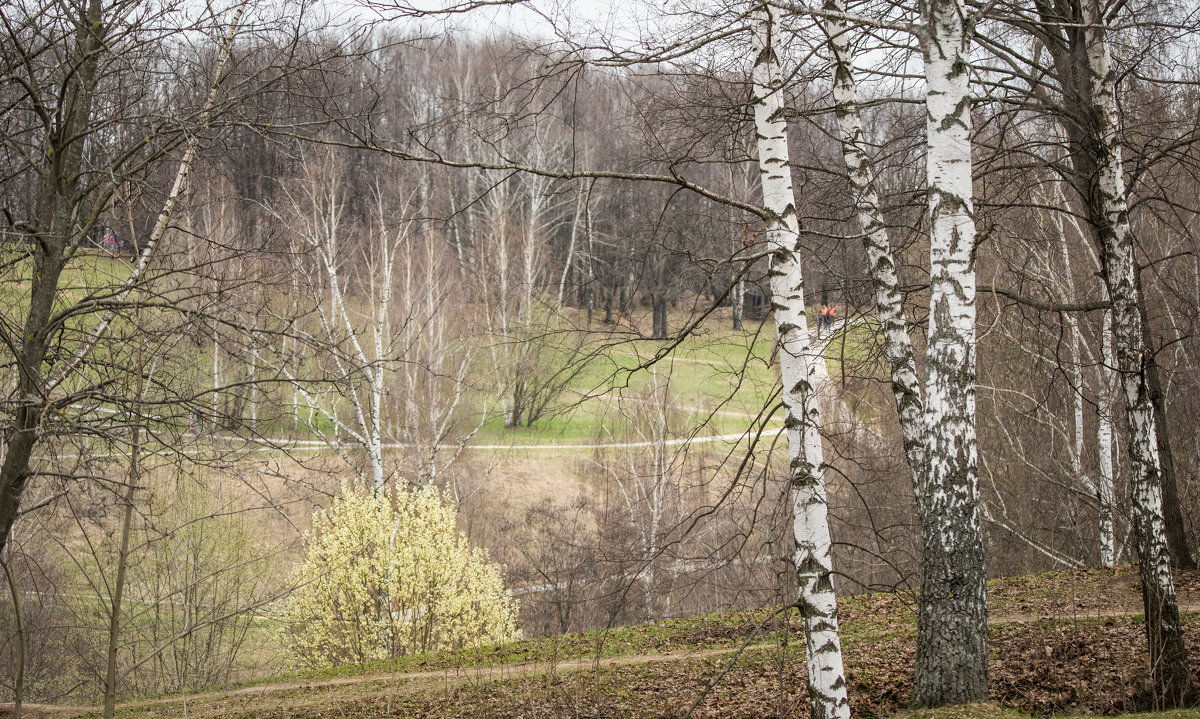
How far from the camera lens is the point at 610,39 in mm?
4758

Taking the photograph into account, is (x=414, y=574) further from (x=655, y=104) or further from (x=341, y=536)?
(x=655, y=104)

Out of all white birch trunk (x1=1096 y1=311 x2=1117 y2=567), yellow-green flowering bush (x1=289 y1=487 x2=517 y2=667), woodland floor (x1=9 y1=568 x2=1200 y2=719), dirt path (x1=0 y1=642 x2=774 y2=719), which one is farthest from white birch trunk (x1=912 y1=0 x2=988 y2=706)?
yellow-green flowering bush (x1=289 y1=487 x2=517 y2=667)

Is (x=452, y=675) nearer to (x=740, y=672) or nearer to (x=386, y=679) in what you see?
(x=386, y=679)

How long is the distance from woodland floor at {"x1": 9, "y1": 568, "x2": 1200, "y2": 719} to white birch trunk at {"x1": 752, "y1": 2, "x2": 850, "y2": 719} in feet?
2.51

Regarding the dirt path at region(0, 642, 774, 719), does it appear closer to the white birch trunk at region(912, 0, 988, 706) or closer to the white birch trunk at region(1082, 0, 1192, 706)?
the white birch trunk at region(1082, 0, 1192, 706)

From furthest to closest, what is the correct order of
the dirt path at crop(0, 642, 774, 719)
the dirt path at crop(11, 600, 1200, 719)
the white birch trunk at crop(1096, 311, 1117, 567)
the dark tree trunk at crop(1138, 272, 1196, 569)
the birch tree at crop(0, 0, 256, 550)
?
the white birch trunk at crop(1096, 311, 1117, 567) → the dirt path at crop(0, 642, 774, 719) → the dirt path at crop(11, 600, 1200, 719) → the dark tree trunk at crop(1138, 272, 1196, 569) → the birch tree at crop(0, 0, 256, 550)

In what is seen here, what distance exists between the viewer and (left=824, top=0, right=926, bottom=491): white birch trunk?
6.03 m

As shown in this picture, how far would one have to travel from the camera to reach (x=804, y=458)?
4.48m

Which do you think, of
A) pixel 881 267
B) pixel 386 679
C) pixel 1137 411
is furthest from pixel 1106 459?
pixel 386 679

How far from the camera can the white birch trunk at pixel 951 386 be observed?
15.9ft

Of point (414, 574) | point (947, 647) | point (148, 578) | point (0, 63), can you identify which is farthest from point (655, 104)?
point (148, 578)

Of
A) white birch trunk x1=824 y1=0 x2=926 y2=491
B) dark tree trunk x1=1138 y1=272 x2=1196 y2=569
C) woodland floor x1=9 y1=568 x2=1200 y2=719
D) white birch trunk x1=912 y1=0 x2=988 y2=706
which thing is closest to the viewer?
white birch trunk x1=912 y1=0 x2=988 y2=706

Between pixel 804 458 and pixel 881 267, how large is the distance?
92.2 inches

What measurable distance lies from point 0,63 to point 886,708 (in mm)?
7597
